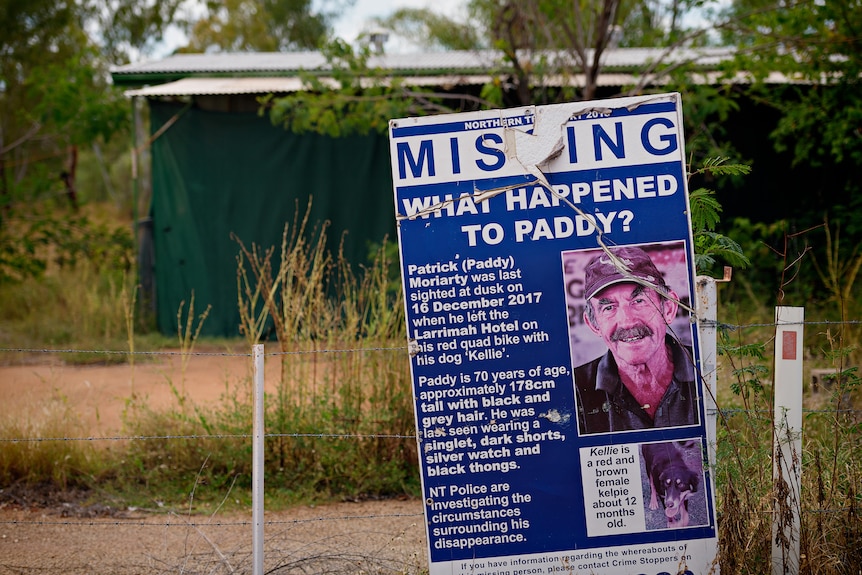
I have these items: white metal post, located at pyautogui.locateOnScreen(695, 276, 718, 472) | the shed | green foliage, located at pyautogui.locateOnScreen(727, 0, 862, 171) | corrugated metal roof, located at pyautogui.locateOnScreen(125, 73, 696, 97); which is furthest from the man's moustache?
the shed

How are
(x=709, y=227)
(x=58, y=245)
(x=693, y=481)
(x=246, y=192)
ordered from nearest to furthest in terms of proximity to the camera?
(x=693, y=481)
(x=709, y=227)
(x=246, y=192)
(x=58, y=245)

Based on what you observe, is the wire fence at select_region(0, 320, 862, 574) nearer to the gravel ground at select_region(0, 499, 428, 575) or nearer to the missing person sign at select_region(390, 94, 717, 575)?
the gravel ground at select_region(0, 499, 428, 575)

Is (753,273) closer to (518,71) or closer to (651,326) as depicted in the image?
(518,71)

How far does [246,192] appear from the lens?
1019 centimetres

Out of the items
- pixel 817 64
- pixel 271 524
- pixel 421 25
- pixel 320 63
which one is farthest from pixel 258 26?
pixel 271 524

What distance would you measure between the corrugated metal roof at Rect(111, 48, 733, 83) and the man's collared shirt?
6.71 m

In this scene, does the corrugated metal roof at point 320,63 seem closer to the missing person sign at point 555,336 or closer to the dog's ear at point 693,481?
the missing person sign at point 555,336

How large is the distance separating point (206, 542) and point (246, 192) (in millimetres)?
6285

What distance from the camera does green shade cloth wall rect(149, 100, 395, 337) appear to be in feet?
33.3

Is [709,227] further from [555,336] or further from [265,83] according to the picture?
[265,83]

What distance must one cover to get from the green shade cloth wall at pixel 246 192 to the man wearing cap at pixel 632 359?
701cm

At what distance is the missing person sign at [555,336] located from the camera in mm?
3219

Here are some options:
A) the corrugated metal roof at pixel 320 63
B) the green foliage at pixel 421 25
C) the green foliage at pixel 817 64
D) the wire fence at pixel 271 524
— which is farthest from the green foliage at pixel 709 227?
the green foliage at pixel 421 25

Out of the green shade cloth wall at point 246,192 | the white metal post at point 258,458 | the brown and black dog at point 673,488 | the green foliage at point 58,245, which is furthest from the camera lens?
the green foliage at point 58,245
